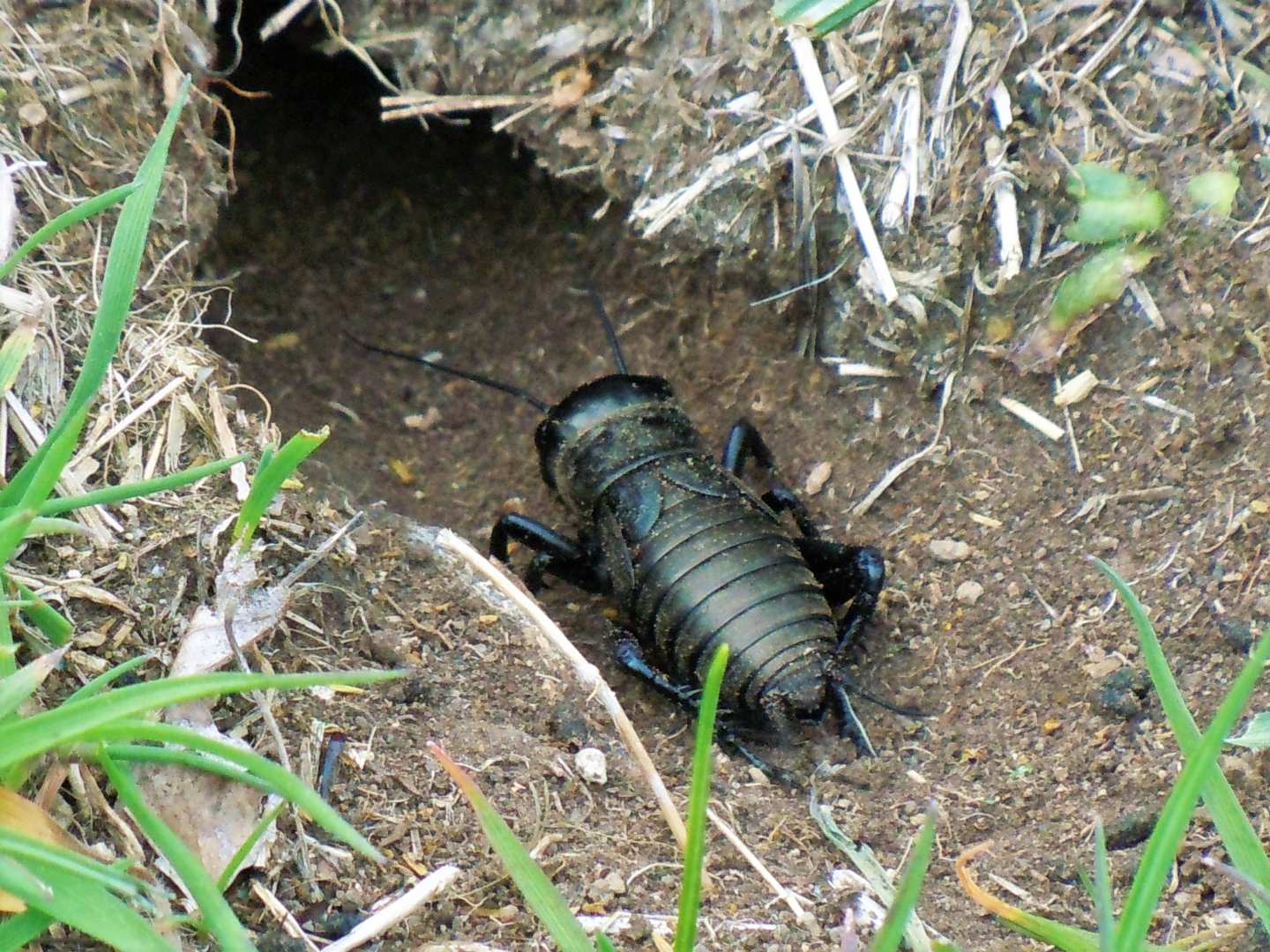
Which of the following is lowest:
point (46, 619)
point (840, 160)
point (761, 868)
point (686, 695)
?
point (686, 695)

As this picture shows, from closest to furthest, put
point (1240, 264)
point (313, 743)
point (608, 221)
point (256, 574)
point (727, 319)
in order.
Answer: point (313, 743) < point (256, 574) < point (1240, 264) < point (727, 319) < point (608, 221)

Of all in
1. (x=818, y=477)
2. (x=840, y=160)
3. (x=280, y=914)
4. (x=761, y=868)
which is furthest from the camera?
(x=818, y=477)

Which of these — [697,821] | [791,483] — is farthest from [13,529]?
[791,483]

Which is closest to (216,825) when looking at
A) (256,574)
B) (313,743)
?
(313,743)

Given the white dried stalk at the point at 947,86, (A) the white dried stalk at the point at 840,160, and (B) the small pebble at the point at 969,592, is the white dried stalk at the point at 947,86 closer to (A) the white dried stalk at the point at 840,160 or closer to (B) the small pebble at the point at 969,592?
(A) the white dried stalk at the point at 840,160

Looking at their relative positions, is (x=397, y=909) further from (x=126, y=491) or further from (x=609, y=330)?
(x=609, y=330)

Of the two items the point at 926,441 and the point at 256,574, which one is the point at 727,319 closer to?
the point at 926,441
